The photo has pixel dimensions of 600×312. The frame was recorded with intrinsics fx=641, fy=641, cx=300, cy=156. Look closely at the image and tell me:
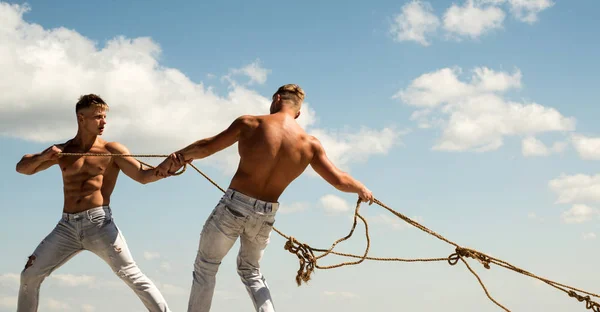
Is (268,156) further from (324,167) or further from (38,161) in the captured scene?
(38,161)

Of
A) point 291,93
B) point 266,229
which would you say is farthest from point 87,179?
point 291,93

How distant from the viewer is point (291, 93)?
20.1ft

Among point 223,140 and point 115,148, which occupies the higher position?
point 115,148

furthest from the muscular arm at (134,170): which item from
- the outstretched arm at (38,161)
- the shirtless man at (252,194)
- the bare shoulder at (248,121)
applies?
the bare shoulder at (248,121)

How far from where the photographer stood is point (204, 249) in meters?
5.72

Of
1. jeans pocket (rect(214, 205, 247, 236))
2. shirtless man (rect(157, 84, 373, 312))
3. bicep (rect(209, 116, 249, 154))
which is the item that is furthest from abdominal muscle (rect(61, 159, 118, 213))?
jeans pocket (rect(214, 205, 247, 236))

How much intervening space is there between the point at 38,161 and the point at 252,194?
2544 mm

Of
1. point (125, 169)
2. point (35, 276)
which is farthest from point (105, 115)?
point (35, 276)

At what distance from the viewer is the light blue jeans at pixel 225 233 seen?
569 cm

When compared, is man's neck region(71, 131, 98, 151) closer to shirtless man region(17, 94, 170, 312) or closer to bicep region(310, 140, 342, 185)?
shirtless man region(17, 94, 170, 312)

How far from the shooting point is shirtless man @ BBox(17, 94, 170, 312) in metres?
6.33

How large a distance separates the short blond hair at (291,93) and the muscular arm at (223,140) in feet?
1.48

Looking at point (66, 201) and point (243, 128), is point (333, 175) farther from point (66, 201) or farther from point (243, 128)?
point (66, 201)

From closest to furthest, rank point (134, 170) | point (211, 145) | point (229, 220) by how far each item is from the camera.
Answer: point (229, 220)
point (211, 145)
point (134, 170)
